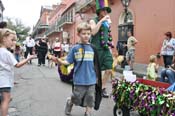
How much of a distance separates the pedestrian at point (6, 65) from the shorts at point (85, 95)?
0.90 meters

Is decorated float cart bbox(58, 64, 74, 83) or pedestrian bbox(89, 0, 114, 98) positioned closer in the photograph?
pedestrian bbox(89, 0, 114, 98)

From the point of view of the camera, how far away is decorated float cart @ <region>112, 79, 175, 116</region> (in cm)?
448

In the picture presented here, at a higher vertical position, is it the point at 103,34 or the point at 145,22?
the point at 145,22

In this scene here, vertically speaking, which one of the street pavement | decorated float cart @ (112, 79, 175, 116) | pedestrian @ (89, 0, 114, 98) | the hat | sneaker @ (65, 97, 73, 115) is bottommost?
the street pavement

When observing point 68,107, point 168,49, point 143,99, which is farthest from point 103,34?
point 168,49

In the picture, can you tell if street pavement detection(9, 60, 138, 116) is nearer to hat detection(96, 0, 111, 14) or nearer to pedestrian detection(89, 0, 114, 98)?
pedestrian detection(89, 0, 114, 98)

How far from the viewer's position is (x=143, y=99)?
193 inches

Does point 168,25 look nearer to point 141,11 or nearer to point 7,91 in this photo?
point 141,11

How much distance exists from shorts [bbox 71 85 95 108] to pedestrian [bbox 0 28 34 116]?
90 centimetres

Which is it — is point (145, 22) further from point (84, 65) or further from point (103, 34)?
point (84, 65)

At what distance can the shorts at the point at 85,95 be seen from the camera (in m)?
5.23

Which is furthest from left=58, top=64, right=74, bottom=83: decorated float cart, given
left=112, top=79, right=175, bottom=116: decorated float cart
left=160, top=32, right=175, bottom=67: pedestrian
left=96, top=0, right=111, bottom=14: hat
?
left=112, top=79, right=175, bottom=116: decorated float cart

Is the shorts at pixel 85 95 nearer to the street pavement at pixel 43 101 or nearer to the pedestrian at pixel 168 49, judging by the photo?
the street pavement at pixel 43 101

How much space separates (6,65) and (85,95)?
1.26m
